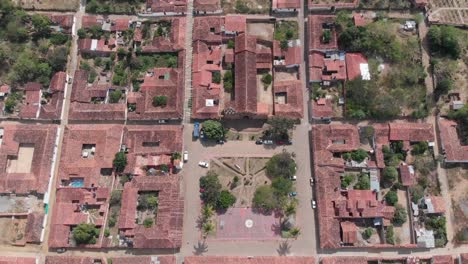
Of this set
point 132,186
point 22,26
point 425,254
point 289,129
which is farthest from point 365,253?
point 22,26

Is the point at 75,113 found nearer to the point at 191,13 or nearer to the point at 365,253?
the point at 191,13

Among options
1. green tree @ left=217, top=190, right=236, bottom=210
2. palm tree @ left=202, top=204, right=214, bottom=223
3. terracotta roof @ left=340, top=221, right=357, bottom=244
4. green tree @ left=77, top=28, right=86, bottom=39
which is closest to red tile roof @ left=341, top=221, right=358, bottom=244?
terracotta roof @ left=340, top=221, right=357, bottom=244

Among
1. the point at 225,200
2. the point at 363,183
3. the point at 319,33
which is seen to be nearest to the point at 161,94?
the point at 225,200

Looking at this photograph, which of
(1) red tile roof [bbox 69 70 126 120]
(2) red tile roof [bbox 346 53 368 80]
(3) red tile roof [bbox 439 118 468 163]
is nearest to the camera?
(3) red tile roof [bbox 439 118 468 163]

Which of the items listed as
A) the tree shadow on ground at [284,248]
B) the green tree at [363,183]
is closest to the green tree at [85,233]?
the tree shadow on ground at [284,248]

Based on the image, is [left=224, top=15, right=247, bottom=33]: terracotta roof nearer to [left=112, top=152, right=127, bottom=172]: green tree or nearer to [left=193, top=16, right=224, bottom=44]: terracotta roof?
[left=193, top=16, right=224, bottom=44]: terracotta roof

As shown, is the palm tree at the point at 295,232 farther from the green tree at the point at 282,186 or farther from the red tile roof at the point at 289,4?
the red tile roof at the point at 289,4

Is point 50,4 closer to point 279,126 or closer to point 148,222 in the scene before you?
point 148,222
